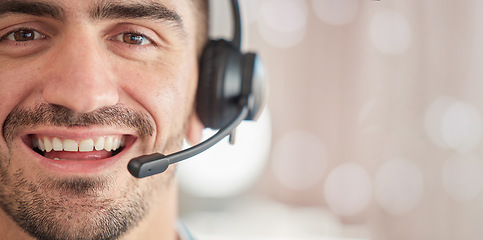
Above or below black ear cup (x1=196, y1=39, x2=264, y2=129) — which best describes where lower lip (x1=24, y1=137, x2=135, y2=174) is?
below

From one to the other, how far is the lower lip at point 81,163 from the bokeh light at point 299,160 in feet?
7.15

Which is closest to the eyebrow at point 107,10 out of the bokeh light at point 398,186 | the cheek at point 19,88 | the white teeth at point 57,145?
the cheek at point 19,88

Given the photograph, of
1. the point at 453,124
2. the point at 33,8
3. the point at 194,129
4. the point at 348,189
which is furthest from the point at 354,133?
the point at 33,8

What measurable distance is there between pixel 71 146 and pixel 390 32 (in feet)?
7.53

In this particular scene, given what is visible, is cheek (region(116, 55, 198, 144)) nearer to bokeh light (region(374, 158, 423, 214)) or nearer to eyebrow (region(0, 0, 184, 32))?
eyebrow (region(0, 0, 184, 32))

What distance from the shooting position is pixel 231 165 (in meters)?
2.96

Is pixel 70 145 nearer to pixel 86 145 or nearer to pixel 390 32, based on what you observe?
pixel 86 145

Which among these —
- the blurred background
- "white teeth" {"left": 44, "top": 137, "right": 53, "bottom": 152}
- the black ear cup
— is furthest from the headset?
the blurred background

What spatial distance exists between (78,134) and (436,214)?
235 centimetres

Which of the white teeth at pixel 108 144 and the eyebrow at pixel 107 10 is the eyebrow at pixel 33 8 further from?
the white teeth at pixel 108 144

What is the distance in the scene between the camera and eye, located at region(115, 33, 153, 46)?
0.93m

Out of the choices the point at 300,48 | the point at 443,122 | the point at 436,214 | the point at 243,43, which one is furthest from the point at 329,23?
the point at 243,43

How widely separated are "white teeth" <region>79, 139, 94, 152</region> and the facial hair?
0.04 m

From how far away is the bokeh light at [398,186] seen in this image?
2.64 m
